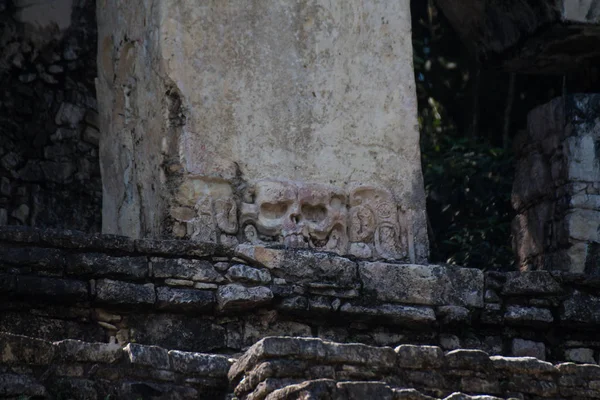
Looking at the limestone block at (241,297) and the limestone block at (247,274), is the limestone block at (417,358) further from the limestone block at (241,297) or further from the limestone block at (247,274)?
the limestone block at (247,274)

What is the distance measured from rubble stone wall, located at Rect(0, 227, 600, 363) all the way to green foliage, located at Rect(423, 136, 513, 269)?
9.16 ft

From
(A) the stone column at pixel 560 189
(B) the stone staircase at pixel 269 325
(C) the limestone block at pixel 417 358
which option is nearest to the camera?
(B) the stone staircase at pixel 269 325

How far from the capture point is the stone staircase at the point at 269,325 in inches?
241

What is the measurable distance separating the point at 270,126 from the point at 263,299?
3.72ft

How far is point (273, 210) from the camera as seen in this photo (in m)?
8.34

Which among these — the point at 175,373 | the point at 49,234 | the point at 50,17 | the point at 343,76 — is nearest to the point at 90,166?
the point at 50,17

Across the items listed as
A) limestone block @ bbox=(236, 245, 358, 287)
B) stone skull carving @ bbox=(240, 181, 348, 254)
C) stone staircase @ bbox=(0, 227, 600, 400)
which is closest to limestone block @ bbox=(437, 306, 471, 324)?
stone staircase @ bbox=(0, 227, 600, 400)

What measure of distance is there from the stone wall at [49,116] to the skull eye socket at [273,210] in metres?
2.87

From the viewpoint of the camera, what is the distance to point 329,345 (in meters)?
6.20

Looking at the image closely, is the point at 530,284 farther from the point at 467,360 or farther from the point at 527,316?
the point at 467,360

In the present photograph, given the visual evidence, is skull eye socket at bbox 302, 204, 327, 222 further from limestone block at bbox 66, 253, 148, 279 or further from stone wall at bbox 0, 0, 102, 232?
stone wall at bbox 0, 0, 102, 232

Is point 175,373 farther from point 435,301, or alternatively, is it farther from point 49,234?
point 435,301

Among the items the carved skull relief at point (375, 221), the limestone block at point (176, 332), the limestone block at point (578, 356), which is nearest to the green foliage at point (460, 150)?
the carved skull relief at point (375, 221)

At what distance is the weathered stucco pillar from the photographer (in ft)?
27.1
